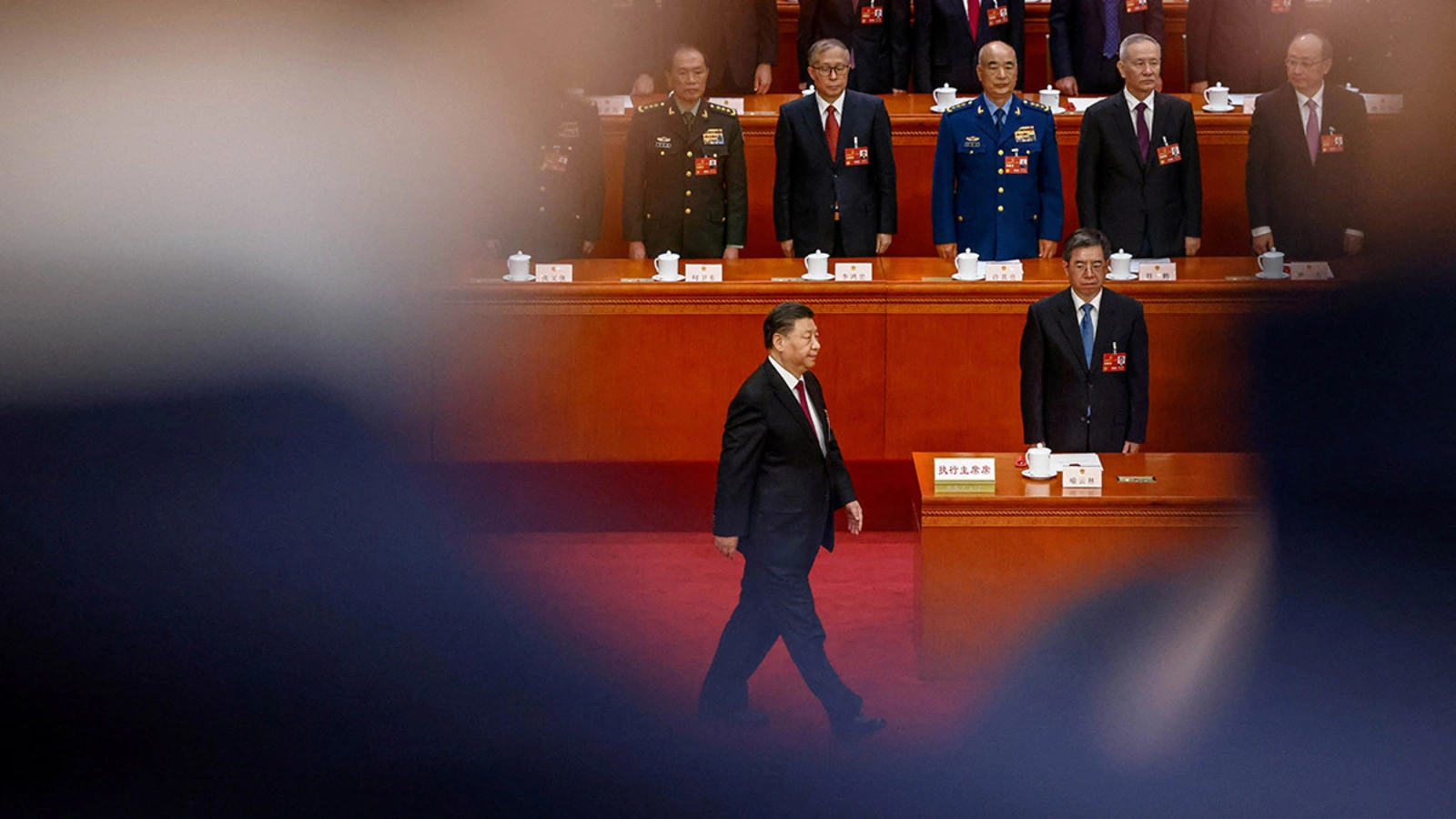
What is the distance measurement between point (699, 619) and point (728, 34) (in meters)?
2.98

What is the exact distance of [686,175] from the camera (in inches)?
214

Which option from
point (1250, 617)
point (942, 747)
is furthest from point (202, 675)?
point (1250, 617)

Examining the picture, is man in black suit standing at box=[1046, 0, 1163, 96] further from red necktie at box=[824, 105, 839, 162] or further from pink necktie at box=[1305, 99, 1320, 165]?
red necktie at box=[824, 105, 839, 162]

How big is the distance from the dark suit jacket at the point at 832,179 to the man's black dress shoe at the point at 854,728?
230 centimetres

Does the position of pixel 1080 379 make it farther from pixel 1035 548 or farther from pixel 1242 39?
pixel 1242 39

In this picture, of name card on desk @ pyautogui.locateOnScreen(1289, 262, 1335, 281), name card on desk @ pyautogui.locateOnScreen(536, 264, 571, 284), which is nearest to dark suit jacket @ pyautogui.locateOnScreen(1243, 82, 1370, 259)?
name card on desk @ pyautogui.locateOnScreen(1289, 262, 1335, 281)

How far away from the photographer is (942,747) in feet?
11.6

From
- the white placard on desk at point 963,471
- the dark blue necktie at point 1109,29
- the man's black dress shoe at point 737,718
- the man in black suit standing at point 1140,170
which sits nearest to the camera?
the man's black dress shoe at point 737,718

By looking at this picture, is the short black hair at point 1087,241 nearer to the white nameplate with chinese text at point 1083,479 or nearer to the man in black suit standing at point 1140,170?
the white nameplate with chinese text at point 1083,479

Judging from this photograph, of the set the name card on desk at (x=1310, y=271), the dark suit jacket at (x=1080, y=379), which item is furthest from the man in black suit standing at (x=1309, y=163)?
the dark suit jacket at (x=1080, y=379)

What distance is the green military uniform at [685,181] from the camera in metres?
5.42

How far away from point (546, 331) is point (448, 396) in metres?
0.38

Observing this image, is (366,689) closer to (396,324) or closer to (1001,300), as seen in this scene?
(396,324)

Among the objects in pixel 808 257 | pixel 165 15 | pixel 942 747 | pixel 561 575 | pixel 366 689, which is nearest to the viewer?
pixel 942 747
